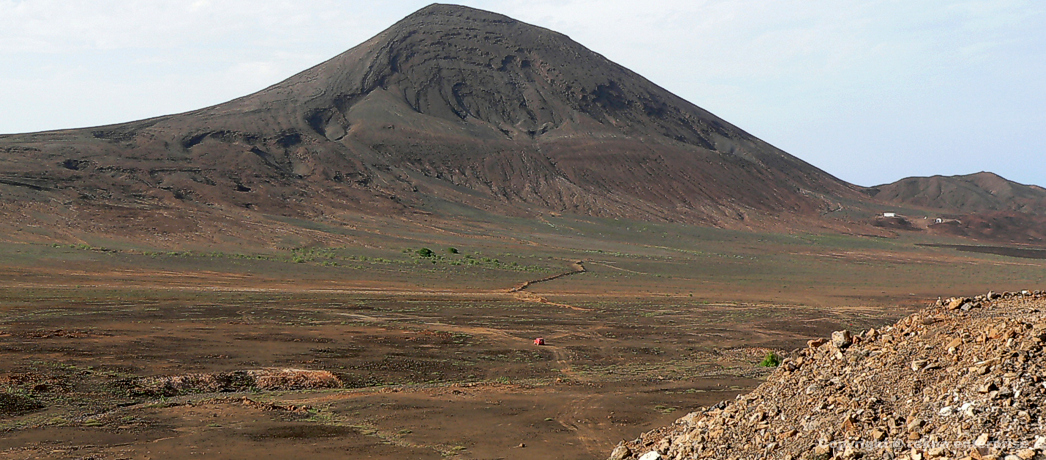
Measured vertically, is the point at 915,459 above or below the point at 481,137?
below

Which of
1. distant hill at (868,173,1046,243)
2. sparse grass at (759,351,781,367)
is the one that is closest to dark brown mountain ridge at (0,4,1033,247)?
distant hill at (868,173,1046,243)

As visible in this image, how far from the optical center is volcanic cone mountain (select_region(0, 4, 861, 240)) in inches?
3307

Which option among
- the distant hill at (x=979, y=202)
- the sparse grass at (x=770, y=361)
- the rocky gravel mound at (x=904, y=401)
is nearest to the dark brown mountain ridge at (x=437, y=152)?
the distant hill at (x=979, y=202)

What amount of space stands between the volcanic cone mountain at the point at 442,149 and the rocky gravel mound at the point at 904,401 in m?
68.0

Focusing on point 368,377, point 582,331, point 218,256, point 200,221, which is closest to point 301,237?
point 200,221

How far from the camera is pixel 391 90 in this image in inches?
4892

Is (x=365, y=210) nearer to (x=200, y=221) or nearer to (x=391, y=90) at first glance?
(x=200, y=221)

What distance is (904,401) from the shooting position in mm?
8086

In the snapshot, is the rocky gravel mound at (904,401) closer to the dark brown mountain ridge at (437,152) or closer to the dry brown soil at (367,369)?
the dry brown soil at (367,369)

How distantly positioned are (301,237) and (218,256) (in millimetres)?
15206

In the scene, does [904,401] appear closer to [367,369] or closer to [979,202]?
[367,369]

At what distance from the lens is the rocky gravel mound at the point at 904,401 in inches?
282

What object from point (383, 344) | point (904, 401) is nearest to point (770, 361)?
point (383, 344)

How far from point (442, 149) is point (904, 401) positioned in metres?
104
